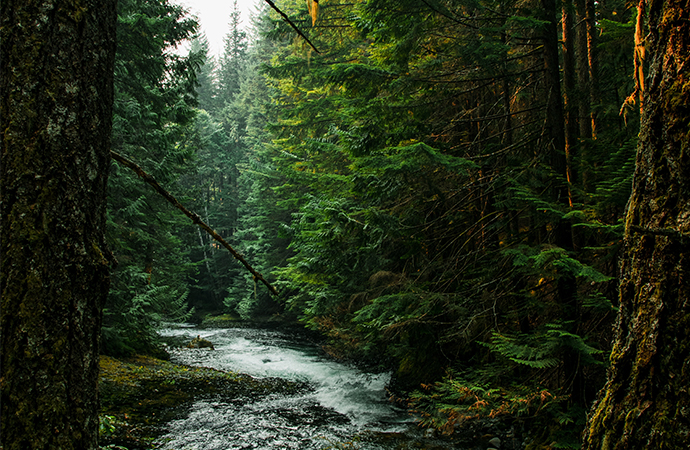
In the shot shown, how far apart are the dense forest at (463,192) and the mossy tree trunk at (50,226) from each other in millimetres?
1325

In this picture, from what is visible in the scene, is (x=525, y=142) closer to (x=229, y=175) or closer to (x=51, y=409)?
(x=51, y=409)

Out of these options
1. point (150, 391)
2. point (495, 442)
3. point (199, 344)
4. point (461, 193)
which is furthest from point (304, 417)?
point (199, 344)

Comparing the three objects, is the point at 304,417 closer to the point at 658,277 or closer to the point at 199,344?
the point at 658,277

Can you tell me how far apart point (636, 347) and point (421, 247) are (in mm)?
6265

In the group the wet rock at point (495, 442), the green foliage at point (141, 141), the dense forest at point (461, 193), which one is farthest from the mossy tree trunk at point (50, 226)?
the green foliage at point (141, 141)

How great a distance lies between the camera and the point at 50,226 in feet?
6.43

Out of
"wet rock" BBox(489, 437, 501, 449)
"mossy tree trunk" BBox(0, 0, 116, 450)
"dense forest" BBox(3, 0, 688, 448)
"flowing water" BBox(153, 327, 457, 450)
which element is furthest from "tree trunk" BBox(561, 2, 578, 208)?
"mossy tree trunk" BBox(0, 0, 116, 450)

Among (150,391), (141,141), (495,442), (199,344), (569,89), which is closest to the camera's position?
(569,89)

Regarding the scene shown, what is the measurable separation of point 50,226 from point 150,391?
7015 mm

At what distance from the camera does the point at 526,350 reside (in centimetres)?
431

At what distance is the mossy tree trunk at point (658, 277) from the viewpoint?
54.4 inches

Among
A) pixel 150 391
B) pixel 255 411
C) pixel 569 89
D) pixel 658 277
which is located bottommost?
pixel 255 411

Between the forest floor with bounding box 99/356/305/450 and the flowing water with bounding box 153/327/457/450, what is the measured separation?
0.97 feet

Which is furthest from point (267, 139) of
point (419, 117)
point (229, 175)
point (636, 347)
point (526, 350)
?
point (636, 347)
